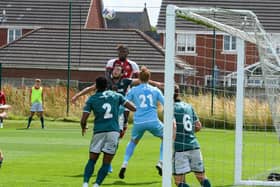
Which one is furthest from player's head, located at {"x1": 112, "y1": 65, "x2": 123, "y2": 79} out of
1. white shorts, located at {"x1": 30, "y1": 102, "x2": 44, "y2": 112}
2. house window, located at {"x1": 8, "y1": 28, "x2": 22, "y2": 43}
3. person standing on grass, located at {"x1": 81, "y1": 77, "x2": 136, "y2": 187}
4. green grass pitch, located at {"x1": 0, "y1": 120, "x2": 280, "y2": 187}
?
house window, located at {"x1": 8, "y1": 28, "x2": 22, "y2": 43}

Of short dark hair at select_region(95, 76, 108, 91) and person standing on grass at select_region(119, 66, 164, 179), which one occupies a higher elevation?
short dark hair at select_region(95, 76, 108, 91)

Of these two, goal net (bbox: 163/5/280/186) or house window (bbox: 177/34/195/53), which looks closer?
goal net (bbox: 163/5/280/186)

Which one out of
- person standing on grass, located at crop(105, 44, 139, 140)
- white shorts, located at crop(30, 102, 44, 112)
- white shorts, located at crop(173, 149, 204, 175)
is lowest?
white shorts, located at crop(173, 149, 204, 175)

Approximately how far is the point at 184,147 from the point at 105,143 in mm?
1513

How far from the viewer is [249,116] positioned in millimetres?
23953

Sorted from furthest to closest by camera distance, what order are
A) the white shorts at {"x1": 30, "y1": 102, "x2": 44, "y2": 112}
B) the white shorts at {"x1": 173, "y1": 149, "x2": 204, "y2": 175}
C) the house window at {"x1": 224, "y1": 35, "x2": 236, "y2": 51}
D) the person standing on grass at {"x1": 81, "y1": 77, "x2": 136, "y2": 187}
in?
the white shorts at {"x1": 30, "y1": 102, "x2": 44, "y2": 112} → the house window at {"x1": 224, "y1": 35, "x2": 236, "y2": 51} → the person standing on grass at {"x1": 81, "y1": 77, "x2": 136, "y2": 187} → the white shorts at {"x1": 173, "y1": 149, "x2": 204, "y2": 175}

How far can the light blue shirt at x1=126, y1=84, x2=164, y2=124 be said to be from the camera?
593 inches

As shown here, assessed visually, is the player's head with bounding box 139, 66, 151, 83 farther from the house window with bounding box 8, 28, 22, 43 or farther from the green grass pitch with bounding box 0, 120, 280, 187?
the house window with bounding box 8, 28, 22, 43

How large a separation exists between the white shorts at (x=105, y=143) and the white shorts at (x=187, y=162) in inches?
53.2

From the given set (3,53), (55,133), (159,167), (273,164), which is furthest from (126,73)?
(3,53)

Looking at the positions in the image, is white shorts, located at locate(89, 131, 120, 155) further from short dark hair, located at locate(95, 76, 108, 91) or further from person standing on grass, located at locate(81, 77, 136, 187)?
short dark hair, located at locate(95, 76, 108, 91)

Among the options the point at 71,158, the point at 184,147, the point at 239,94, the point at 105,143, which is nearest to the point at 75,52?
the point at 71,158

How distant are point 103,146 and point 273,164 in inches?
263

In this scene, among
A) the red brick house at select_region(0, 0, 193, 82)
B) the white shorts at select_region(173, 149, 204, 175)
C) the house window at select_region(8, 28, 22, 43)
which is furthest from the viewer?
the house window at select_region(8, 28, 22, 43)
